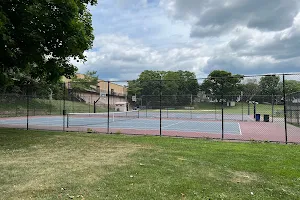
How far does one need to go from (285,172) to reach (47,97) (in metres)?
41.0

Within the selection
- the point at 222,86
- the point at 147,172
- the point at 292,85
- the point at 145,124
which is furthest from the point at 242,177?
the point at 292,85

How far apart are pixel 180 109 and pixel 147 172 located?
896 inches

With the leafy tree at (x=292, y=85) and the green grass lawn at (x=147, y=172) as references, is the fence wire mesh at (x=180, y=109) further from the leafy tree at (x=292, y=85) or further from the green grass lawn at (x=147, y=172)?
the green grass lawn at (x=147, y=172)

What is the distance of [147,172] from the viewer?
6699 mm

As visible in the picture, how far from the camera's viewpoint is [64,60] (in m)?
14.8

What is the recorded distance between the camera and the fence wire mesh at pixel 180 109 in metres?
20.5

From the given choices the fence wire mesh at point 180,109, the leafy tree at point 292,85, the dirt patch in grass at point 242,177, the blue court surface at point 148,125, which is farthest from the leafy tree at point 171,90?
the leafy tree at point 292,85

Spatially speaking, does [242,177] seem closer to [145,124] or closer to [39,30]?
[39,30]

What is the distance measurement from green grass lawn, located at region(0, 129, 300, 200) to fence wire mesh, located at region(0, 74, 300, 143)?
8.38m

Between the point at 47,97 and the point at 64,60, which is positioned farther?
the point at 47,97

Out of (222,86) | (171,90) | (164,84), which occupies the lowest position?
(222,86)

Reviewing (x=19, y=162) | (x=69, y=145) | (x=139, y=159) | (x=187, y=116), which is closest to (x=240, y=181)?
(x=139, y=159)

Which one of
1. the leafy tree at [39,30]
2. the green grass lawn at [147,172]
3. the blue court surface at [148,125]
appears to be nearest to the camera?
the green grass lawn at [147,172]

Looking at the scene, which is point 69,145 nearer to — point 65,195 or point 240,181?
point 65,195
